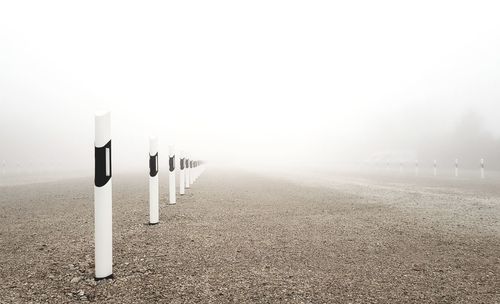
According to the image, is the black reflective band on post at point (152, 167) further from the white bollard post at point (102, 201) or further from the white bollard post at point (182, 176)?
the white bollard post at point (182, 176)

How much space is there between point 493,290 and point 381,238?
1724 millimetres

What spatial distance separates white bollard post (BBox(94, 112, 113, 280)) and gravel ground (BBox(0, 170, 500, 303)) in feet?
0.50

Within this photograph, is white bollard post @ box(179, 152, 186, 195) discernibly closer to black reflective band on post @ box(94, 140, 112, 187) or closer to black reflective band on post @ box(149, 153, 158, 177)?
black reflective band on post @ box(149, 153, 158, 177)

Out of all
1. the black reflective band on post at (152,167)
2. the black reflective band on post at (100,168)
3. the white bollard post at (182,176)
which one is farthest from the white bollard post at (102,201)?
the white bollard post at (182,176)

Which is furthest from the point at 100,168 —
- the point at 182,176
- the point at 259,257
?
the point at 182,176

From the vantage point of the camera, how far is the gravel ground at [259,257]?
2.70 m

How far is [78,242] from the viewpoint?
4.19 meters

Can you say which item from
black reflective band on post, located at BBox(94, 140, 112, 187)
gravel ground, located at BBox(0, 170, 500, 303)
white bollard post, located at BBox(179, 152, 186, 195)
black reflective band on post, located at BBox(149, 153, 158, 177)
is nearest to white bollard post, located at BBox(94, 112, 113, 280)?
black reflective band on post, located at BBox(94, 140, 112, 187)

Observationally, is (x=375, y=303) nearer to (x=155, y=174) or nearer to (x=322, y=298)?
(x=322, y=298)

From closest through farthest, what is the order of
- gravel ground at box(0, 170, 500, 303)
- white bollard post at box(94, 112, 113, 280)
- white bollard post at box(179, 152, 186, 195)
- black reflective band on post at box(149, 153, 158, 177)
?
gravel ground at box(0, 170, 500, 303)
white bollard post at box(94, 112, 113, 280)
black reflective band on post at box(149, 153, 158, 177)
white bollard post at box(179, 152, 186, 195)

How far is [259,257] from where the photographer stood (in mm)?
3629

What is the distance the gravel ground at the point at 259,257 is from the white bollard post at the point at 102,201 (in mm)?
151

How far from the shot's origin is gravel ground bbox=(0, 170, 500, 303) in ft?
8.85

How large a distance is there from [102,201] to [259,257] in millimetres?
1633
